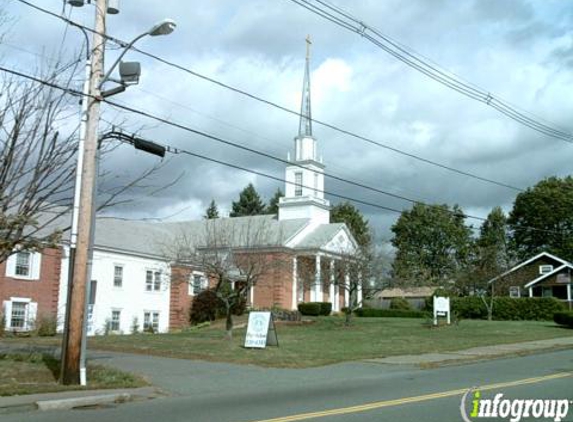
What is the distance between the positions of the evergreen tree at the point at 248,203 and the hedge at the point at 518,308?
46969 millimetres

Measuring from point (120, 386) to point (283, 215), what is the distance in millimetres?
43236

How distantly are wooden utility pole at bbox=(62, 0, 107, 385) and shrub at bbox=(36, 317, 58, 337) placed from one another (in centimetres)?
1908

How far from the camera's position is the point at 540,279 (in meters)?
63.6

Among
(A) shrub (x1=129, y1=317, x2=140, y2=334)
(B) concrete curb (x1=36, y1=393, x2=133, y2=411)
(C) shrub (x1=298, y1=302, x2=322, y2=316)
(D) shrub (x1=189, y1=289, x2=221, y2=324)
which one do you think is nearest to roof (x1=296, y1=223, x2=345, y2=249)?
(C) shrub (x1=298, y1=302, x2=322, y2=316)

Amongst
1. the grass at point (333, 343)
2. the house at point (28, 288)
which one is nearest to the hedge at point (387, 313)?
the grass at point (333, 343)

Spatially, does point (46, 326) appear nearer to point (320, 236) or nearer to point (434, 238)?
point (320, 236)

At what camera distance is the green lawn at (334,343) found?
2111 centimetres

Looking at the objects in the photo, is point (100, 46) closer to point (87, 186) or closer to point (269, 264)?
point (87, 186)

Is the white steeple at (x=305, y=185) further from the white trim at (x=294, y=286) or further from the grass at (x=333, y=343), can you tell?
the grass at (x=333, y=343)

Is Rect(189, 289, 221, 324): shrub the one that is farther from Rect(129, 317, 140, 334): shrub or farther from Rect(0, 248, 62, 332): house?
Rect(0, 248, 62, 332): house

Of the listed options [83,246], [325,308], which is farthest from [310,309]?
[83,246]

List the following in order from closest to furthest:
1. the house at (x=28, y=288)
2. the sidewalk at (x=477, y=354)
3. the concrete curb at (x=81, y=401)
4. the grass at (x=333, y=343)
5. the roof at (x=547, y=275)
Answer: the concrete curb at (x=81, y=401) → the sidewalk at (x=477, y=354) → the grass at (x=333, y=343) → the house at (x=28, y=288) → the roof at (x=547, y=275)

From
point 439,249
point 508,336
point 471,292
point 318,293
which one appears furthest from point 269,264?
point 439,249

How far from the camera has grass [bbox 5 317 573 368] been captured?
21094 mm
